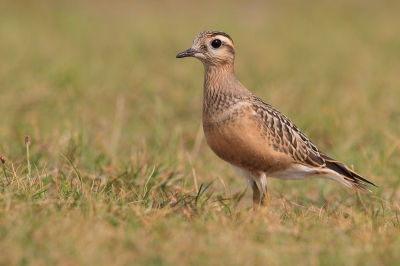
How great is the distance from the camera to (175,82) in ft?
37.3

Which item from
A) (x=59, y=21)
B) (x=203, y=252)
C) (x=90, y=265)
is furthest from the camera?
(x=59, y=21)

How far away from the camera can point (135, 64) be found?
1244 centimetres

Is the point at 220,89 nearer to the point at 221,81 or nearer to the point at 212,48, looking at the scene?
the point at 221,81

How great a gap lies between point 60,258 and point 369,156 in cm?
508

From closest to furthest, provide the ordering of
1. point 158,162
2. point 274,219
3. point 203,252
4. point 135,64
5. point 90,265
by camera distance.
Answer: point 90,265
point 203,252
point 274,219
point 158,162
point 135,64

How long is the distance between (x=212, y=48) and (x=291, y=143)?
1177 millimetres

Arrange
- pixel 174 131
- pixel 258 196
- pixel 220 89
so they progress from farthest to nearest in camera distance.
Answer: pixel 174 131 < pixel 258 196 < pixel 220 89

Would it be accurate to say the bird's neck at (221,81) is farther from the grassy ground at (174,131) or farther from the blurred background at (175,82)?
the blurred background at (175,82)

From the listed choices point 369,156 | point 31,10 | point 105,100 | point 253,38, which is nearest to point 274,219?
point 369,156

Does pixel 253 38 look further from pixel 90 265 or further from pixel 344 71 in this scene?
pixel 90 265

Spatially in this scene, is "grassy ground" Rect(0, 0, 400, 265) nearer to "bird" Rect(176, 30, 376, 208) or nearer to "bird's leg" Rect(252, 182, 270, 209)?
"bird's leg" Rect(252, 182, 270, 209)

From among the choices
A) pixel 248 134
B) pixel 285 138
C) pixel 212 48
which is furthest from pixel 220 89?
pixel 285 138

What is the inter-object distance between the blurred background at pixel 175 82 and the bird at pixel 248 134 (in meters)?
0.72

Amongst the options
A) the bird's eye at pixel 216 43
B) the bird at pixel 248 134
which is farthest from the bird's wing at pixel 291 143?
the bird's eye at pixel 216 43
